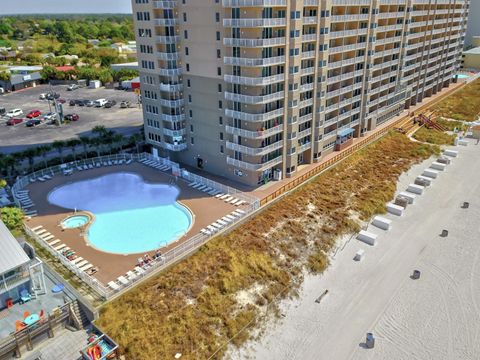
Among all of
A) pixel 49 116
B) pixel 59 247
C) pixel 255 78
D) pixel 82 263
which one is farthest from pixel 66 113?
pixel 82 263

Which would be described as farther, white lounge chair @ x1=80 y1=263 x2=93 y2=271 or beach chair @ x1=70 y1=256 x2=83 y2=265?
beach chair @ x1=70 y1=256 x2=83 y2=265

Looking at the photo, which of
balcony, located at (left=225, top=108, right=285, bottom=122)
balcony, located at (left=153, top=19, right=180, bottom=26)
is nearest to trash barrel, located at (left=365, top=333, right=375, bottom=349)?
balcony, located at (left=225, top=108, right=285, bottom=122)

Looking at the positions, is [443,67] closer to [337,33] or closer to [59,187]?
[337,33]

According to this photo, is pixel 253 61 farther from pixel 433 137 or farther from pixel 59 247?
pixel 433 137

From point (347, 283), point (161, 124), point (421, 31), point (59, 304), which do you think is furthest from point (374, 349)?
point (421, 31)

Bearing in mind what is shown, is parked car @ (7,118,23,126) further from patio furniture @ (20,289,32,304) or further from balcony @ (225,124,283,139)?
patio furniture @ (20,289,32,304)

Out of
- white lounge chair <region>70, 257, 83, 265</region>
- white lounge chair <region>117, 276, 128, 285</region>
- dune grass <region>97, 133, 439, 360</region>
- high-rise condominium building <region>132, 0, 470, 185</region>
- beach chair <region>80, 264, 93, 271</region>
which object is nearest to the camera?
dune grass <region>97, 133, 439, 360</region>
